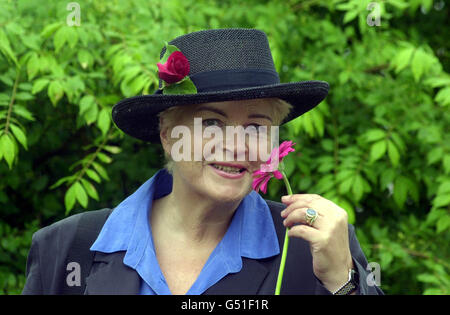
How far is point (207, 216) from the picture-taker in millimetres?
1755

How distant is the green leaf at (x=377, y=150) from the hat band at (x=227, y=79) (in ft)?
4.03

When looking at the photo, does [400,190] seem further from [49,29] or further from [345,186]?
[49,29]

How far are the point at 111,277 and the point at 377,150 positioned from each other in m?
1.57

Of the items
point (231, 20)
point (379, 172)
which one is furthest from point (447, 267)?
point (231, 20)

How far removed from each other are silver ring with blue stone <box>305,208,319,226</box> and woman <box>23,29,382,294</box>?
15 mm

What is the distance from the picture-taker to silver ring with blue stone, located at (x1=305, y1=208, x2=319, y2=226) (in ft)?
4.57

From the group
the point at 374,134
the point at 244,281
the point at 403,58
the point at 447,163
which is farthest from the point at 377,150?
the point at 244,281

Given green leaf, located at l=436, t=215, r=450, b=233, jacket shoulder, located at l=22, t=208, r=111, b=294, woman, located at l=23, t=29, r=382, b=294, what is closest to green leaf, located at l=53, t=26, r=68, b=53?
woman, located at l=23, t=29, r=382, b=294

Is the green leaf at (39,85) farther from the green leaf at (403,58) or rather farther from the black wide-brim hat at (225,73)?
the green leaf at (403,58)

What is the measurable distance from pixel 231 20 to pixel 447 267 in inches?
66.6

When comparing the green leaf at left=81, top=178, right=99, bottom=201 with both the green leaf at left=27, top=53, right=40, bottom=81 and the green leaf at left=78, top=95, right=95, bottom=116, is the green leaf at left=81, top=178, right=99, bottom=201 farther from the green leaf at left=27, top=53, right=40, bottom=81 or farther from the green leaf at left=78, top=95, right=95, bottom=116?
the green leaf at left=27, top=53, right=40, bottom=81

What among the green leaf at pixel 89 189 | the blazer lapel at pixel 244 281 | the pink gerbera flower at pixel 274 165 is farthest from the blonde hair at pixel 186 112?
the green leaf at pixel 89 189

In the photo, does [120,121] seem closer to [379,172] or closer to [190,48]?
[190,48]
